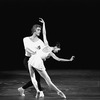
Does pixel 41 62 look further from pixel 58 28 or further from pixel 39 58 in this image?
pixel 58 28

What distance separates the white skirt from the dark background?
19.1 feet

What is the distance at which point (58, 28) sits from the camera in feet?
40.5

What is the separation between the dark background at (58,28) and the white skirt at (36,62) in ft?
19.1

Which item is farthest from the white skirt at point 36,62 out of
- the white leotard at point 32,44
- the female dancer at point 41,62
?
the white leotard at point 32,44

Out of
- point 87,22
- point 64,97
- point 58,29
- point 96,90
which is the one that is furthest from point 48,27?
point 64,97

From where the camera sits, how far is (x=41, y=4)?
11.8 metres

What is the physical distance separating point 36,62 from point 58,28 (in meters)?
6.81

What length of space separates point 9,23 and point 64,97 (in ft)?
23.2

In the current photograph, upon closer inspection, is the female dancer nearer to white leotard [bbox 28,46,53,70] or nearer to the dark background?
white leotard [bbox 28,46,53,70]

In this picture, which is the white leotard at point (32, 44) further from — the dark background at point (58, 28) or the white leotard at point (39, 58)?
the dark background at point (58, 28)

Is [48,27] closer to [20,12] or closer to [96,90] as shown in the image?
[20,12]

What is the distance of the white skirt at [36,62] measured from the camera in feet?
18.4

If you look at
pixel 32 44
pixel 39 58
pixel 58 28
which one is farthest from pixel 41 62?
pixel 58 28

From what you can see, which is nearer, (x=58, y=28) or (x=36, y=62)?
(x=36, y=62)
